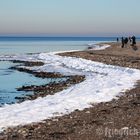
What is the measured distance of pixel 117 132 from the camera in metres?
11.4

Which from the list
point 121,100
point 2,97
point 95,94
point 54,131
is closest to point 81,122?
point 54,131

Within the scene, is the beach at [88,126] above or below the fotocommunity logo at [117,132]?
below

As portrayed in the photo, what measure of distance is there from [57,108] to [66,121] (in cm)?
203

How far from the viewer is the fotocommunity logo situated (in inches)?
440

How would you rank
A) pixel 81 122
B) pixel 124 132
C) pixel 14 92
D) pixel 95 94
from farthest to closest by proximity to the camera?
pixel 14 92 → pixel 95 94 → pixel 81 122 → pixel 124 132

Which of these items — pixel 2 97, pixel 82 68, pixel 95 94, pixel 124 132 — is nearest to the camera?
pixel 124 132

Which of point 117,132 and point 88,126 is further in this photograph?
point 88,126

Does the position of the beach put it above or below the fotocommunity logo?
below

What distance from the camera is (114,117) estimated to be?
43.9 ft

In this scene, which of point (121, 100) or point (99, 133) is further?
point (121, 100)

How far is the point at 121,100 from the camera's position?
55.3ft

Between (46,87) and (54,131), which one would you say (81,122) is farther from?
(46,87)

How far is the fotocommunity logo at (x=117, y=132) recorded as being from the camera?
36.7 feet

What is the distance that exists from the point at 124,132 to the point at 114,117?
2.02 metres
